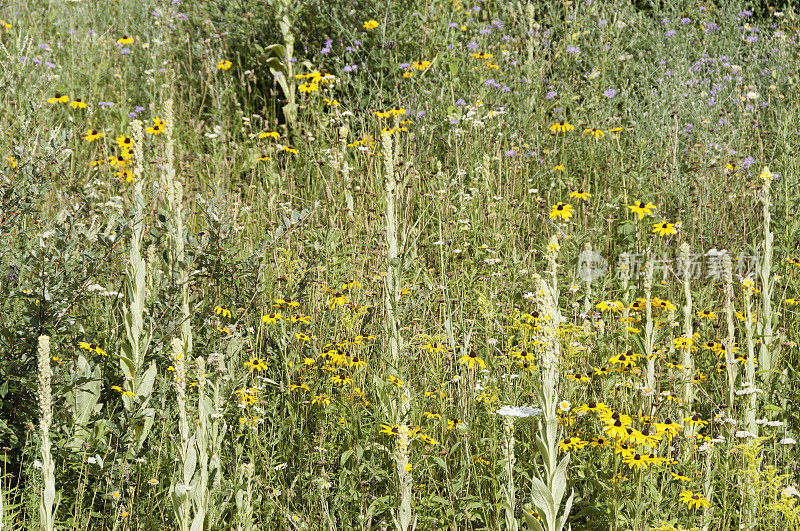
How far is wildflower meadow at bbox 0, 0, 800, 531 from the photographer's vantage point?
7.38 feet

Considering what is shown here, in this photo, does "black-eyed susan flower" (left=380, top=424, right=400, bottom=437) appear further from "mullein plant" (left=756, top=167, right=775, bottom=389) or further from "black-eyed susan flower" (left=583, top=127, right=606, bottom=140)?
"black-eyed susan flower" (left=583, top=127, right=606, bottom=140)

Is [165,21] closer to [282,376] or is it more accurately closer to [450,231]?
[450,231]

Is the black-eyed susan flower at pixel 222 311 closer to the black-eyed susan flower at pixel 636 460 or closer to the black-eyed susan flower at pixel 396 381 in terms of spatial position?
the black-eyed susan flower at pixel 396 381

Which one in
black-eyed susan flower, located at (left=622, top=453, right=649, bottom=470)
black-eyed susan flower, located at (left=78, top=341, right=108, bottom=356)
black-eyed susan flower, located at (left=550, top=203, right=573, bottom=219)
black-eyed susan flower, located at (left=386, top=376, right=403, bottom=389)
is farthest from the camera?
black-eyed susan flower, located at (left=550, top=203, right=573, bottom=219)

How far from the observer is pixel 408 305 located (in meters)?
2.57

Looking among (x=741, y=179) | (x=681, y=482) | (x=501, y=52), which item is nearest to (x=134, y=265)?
(x=681, y=482)

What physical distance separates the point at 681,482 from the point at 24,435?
2.04 metres

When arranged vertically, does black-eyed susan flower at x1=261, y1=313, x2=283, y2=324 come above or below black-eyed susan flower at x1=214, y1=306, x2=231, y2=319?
below

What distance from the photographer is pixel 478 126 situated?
468cm

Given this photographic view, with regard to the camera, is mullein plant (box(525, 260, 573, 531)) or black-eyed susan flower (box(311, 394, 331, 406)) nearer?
mullein plant (box(525, 260, 573, 531))

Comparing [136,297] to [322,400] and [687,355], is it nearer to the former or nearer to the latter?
[322,400]

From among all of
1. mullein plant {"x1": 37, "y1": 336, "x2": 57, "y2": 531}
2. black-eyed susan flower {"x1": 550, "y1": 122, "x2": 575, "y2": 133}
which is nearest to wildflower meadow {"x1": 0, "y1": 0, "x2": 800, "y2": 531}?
mullein plant {"x1": 37, "y1": 336, "x2": 57, "y2": 531}

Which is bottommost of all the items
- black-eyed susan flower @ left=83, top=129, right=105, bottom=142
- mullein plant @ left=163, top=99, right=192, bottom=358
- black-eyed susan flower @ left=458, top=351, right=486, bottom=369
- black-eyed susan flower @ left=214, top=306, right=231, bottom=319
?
black-eyed susan flower @ left=458, top=351, right=486, bottom=369

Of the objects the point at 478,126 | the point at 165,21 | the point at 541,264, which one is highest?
the point at 165,21
